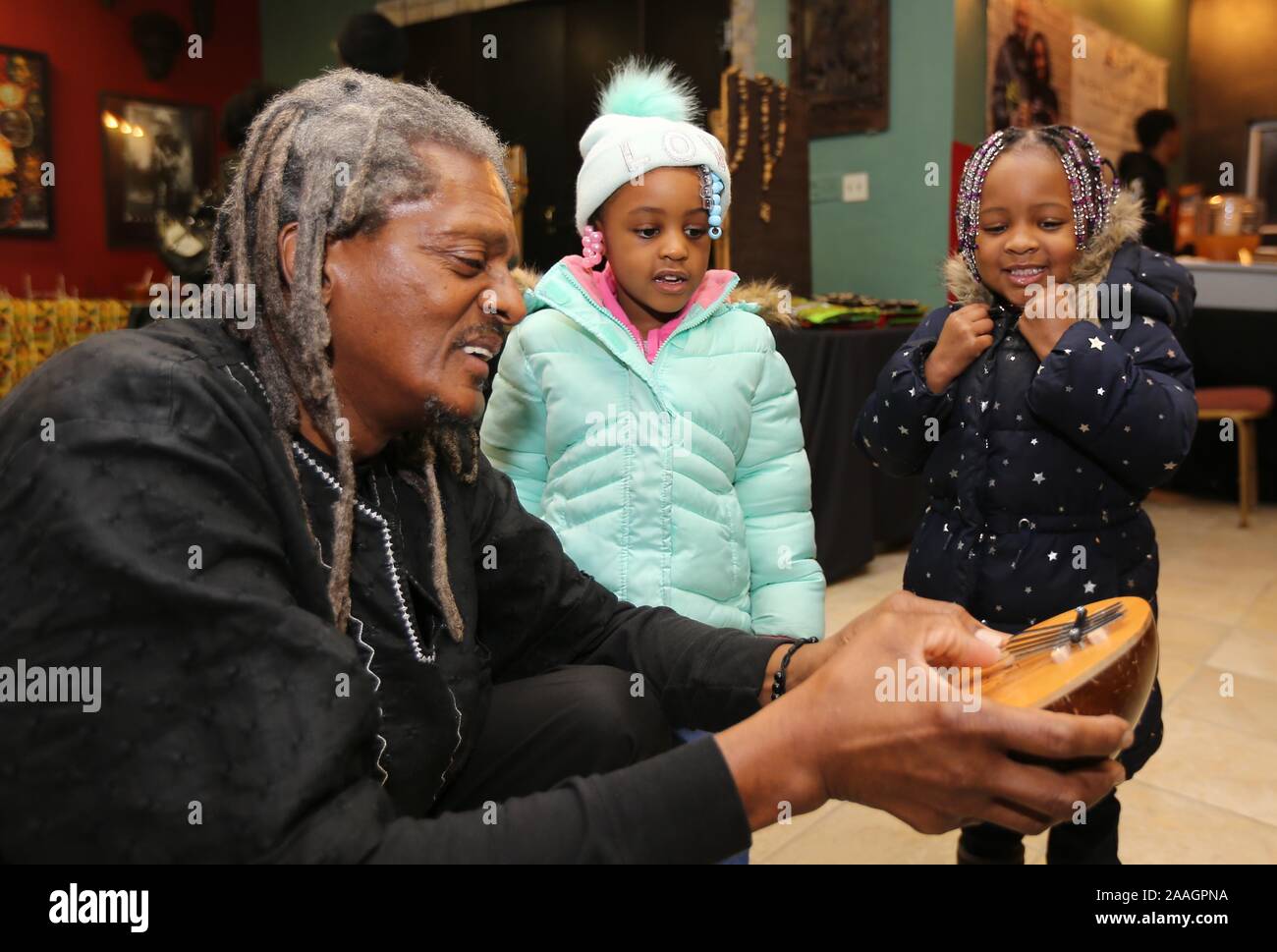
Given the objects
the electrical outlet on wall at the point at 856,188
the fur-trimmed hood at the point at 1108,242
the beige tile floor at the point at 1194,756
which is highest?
the electrical outlet on wall at the point at 856,188

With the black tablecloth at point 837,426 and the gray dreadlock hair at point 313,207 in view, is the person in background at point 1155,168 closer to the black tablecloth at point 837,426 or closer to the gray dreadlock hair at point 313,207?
the black tablecloth at point 837,426

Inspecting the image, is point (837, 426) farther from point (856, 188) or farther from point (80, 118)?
point (80, 118)

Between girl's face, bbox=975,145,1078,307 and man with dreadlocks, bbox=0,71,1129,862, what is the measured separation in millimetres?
779

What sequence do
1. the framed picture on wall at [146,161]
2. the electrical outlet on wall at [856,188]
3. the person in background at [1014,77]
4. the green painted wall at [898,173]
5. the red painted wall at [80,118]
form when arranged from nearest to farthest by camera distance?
the green painted wall at [898,173] < the electrical outlet on wall at [856,188] < the person in background at [1014,77] < the red painted wall at [80,118] < the framed picture on wall at [146,161]

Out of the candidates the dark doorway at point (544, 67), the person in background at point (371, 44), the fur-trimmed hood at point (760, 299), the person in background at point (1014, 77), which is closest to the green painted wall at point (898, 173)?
the person in background at point (1014, 77)

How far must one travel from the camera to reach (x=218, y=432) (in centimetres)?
87

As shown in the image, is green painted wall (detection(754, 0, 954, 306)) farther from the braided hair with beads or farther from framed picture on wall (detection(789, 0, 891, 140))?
the braided hair with beads

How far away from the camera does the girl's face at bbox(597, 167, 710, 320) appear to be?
1782mm

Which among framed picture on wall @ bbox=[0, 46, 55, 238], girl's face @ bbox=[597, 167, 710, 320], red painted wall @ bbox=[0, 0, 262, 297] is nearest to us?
girl's face @ bbox=[597, 167, 710, 320]

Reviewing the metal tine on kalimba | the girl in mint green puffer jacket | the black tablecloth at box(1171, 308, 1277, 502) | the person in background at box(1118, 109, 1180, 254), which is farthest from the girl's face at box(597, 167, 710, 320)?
the black tablecloth at box(1171, 308, 1277, 502)

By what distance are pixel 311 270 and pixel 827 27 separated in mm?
4749

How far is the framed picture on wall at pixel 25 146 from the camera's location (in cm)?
602
